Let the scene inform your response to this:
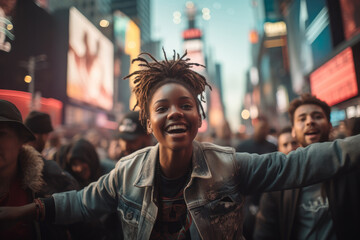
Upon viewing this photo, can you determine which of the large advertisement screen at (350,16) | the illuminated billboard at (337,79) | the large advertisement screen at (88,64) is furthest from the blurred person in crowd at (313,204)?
the large advertisement screen at (88,64)

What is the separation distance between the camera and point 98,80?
3288 cm

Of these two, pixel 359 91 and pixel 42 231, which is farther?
pixel 359 91

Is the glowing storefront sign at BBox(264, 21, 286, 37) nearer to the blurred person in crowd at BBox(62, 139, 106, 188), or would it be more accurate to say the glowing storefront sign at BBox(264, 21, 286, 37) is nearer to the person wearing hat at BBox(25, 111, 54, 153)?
the blurred person in crowd at BBox(62, 139, 106, 188)

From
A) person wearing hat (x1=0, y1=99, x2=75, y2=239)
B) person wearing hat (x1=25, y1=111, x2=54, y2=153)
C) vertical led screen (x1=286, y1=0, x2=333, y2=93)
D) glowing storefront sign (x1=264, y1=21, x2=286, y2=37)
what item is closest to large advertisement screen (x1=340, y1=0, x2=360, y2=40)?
vertical led screen (x1=286, y1=0, x2=333, y2=93)

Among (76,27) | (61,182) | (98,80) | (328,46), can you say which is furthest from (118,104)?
(61,182)

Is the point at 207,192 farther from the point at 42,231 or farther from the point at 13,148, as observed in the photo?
the point at 13,148

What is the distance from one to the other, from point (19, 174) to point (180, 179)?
1522 mm

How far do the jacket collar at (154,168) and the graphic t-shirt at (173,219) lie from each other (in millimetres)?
195

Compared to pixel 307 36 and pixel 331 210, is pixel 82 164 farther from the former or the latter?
pixel 307 36

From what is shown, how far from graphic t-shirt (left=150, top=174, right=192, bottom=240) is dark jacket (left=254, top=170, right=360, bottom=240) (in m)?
1.28

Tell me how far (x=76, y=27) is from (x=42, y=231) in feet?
103

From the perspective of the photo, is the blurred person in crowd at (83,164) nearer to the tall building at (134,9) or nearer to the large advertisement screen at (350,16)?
the large advertisement screen at (350,16)

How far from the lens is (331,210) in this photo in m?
2.26

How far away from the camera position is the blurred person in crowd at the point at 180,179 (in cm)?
173
